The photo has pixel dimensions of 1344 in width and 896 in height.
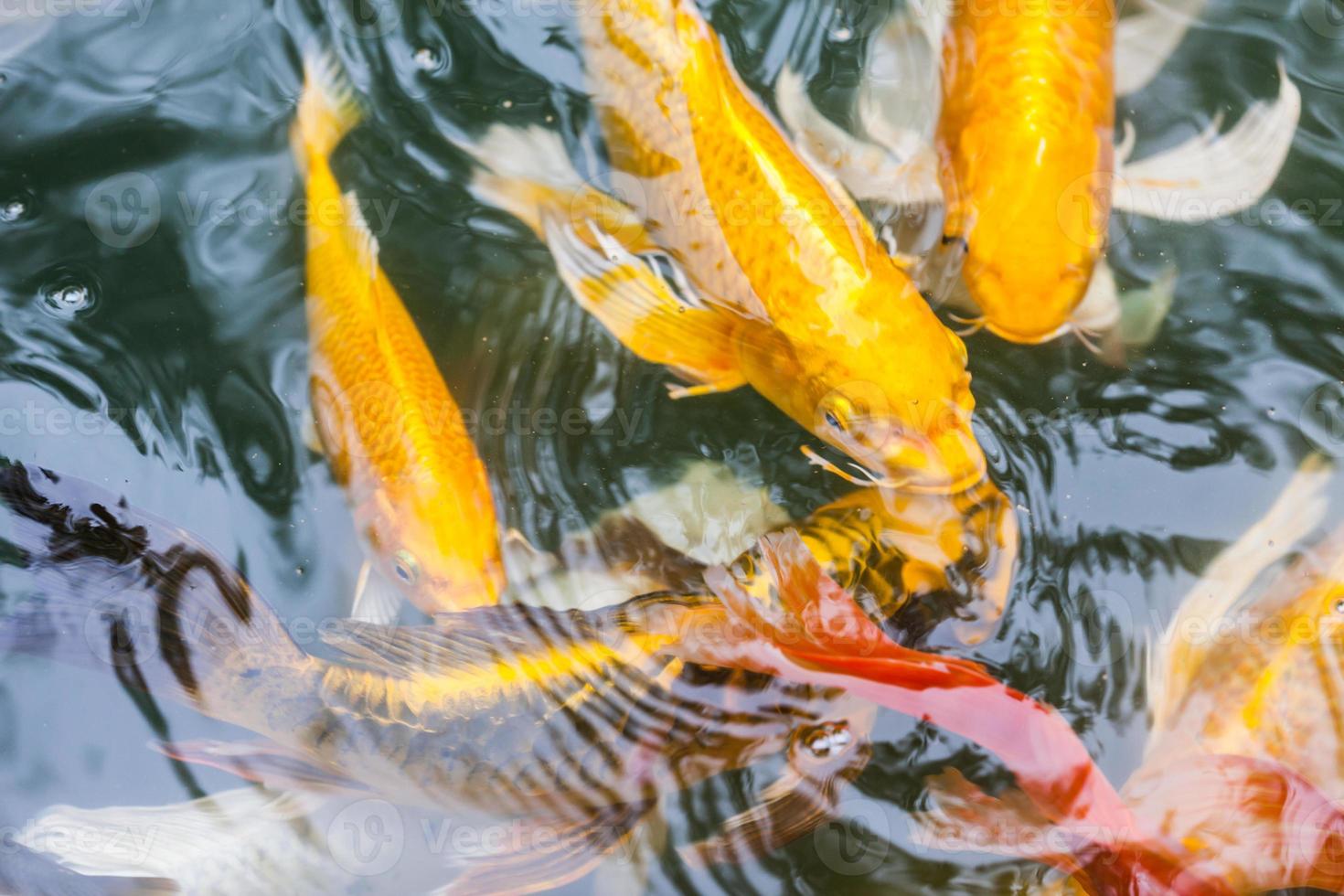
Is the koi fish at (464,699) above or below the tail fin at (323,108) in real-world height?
below

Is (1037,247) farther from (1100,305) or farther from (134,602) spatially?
(134,602)

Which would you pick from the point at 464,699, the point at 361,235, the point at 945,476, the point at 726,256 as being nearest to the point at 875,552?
the point at 945,476

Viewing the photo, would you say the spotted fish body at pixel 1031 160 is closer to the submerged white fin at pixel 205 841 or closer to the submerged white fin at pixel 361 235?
the submerged white fin at pixel 361 235

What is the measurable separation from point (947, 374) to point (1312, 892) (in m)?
1.73

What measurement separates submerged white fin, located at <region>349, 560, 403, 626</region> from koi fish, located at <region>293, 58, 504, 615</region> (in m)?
0.03

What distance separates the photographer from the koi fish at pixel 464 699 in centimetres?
292

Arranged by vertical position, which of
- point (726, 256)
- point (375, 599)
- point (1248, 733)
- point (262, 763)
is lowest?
point (262, 763)

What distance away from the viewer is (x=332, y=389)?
3254 millimetres

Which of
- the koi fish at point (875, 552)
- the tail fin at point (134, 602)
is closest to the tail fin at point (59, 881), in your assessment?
the tail fin at point (134, 602)

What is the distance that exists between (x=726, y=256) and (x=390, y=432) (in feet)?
3.56

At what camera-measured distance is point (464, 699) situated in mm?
2887

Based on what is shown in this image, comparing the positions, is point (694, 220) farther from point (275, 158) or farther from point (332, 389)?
point (275, 158)

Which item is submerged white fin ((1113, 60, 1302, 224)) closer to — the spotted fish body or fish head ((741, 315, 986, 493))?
the spotted fish body

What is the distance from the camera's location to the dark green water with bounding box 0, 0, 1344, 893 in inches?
128
